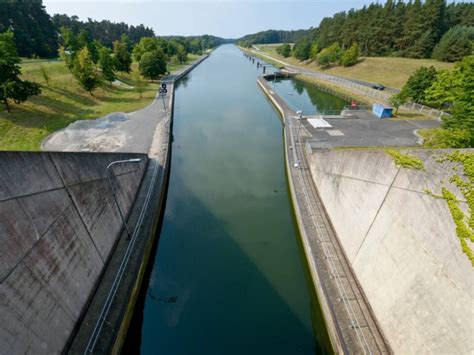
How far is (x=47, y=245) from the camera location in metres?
7.15

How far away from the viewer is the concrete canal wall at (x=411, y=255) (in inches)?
236

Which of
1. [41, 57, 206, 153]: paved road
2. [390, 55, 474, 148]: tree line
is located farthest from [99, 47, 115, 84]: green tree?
[390, 55, 474, 148]: tree line

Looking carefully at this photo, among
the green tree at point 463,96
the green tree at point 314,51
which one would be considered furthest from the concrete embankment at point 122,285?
the green tree at point 314,51

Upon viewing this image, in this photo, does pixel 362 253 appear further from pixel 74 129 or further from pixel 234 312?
pixel 74 129

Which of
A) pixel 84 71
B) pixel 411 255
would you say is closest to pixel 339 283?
pixel 411 255

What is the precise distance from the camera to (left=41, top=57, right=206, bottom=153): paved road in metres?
21.3

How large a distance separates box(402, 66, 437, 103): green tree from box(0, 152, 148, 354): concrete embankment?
3820cm

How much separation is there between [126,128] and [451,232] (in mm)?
28362

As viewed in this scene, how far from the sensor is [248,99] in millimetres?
44844

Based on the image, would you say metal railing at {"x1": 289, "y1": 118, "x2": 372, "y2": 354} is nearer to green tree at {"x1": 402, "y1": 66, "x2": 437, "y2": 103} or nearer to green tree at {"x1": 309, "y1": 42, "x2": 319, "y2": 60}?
green tree at {"x1": 402, "y1": 66, "x2": 437, "y2": 103}

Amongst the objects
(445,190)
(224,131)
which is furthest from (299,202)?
(224,131)

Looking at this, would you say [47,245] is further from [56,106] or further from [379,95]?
[379,95]

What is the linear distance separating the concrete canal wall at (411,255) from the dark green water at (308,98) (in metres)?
27.8

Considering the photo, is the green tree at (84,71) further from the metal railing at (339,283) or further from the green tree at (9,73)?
the metal railing at (339,283)
